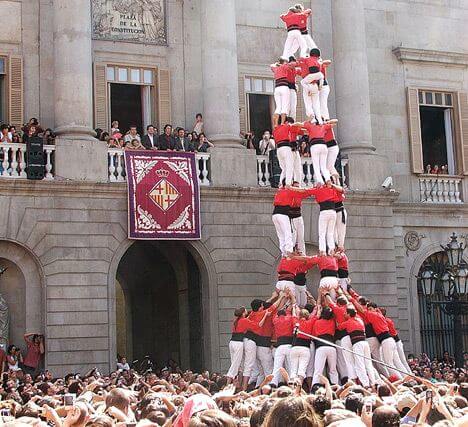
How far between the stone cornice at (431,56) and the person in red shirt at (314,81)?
1189 centimetres

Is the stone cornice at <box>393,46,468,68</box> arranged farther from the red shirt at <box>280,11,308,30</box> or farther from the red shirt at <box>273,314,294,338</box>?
the red shirt at <box>273,314,294,338</box>

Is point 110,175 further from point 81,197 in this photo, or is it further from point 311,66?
point 311,66

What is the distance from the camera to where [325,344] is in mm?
22719

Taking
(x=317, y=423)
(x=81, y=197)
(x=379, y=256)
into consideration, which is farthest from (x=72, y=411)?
(x=379, y=256)

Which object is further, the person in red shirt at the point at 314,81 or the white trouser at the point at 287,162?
the person in red shirt at the point at 314,81

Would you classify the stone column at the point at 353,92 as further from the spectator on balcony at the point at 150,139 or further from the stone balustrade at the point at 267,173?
the spectator on balcony at the point at 150,139

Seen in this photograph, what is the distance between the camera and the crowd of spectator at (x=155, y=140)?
30.8 metres

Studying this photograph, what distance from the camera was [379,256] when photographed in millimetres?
33625

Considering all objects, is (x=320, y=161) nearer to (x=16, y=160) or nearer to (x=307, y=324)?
(x=307, y=324)

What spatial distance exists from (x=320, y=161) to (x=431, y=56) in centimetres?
1352

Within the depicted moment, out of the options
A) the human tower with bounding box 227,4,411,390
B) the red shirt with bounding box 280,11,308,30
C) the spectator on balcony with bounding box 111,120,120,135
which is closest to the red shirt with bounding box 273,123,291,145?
the human tower with bounding box 227,4,411,390

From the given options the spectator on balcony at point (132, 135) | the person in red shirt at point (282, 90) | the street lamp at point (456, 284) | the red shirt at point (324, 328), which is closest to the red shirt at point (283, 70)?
the person in red shirt at point (282, 90)

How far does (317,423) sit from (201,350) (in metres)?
25.7

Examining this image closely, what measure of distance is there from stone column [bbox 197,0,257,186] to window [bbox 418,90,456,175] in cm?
786
